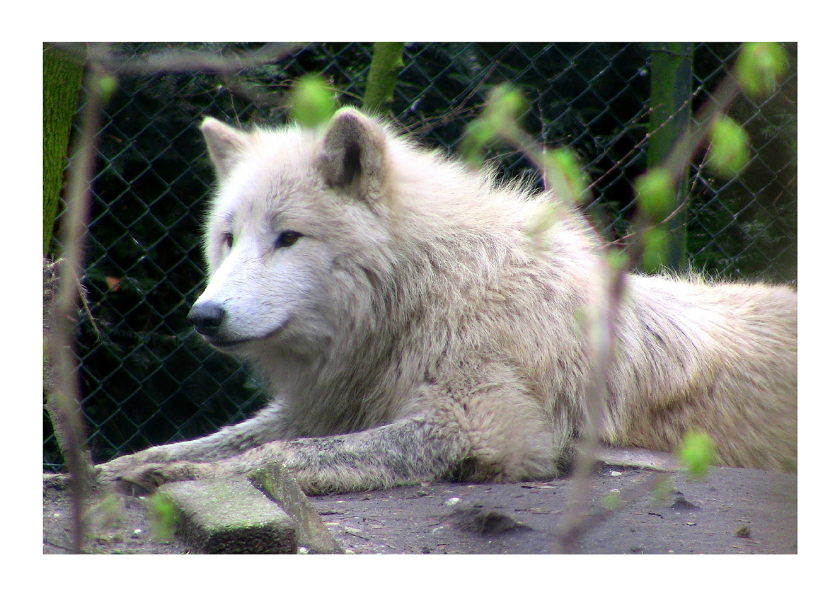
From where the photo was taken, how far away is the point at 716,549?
2318 millimetres

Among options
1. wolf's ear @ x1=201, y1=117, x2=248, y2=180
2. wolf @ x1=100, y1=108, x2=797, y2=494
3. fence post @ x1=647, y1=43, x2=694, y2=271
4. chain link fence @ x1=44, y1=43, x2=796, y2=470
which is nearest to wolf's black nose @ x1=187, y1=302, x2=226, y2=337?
wolf @ x1=100, y1=108, x2=797, y2=494

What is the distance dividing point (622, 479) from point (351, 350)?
1.20m

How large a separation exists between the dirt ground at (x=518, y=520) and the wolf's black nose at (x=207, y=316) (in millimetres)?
644

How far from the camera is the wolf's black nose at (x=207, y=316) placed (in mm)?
2752

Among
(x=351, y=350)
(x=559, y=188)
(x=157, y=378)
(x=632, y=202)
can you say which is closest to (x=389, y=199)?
(x=351, y=350)

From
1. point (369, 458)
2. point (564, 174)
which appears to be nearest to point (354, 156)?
point (369, 458)

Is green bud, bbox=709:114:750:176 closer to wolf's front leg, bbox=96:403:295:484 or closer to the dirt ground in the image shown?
the dirt ground

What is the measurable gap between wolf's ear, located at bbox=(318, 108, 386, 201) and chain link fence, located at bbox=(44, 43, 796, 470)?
144 centimetres

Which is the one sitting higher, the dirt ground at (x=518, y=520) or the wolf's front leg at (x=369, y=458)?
the wolf's front leg at (x=369, y=458)

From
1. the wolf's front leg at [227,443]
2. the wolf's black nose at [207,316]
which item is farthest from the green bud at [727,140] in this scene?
the wolf's front leg at [227,443]

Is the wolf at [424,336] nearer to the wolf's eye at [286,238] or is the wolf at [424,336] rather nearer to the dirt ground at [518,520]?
the wolf's eye at [286,238]

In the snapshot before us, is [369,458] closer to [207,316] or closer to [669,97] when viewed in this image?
[207,316]

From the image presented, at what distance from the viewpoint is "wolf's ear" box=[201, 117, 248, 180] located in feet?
11.7
